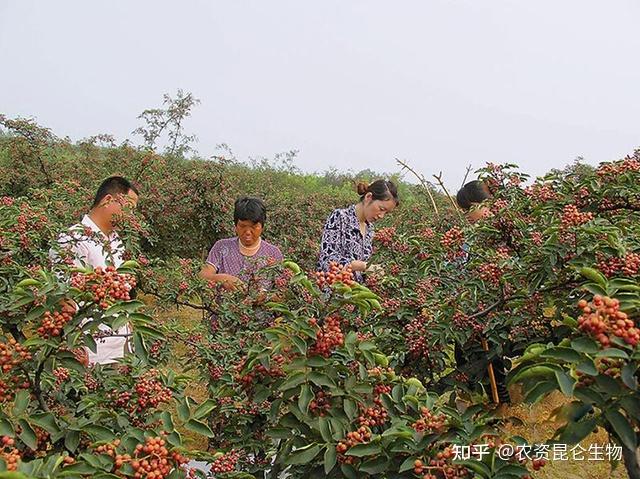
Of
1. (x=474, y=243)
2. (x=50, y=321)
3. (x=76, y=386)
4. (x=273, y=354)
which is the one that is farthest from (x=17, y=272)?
(x=474, y=243)

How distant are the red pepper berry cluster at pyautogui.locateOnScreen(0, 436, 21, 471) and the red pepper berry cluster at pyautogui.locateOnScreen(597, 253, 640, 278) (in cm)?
150

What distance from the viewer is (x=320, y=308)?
1.55 metres

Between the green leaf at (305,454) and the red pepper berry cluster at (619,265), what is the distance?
94 centimetres

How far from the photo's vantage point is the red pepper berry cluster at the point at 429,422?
1361mm

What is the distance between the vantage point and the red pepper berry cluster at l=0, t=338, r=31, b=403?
1335mm

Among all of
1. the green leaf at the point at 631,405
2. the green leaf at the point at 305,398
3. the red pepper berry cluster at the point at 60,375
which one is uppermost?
the green leaf at the point at 631,405

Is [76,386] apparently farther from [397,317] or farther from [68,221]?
Result: [68,221]

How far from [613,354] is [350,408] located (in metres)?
0.65

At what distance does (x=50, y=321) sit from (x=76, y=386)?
364 millimetres

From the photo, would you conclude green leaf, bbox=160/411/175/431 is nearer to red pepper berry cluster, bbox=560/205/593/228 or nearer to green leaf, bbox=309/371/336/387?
green leaf, bbox=309/371/336/387

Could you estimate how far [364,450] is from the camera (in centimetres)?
133

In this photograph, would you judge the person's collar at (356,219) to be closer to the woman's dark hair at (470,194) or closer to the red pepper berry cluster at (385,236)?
the woman's dark hair at (470,194)

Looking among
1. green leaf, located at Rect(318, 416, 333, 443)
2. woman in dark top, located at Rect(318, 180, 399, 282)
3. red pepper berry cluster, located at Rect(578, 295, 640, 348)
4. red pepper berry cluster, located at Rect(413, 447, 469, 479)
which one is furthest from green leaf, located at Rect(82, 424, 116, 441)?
woman in dark top, located at Rect(318, 180, 399, 282)

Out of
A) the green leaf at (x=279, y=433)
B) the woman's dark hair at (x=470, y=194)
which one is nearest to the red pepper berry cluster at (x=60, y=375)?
the green leaf at (x=279, y=433)
